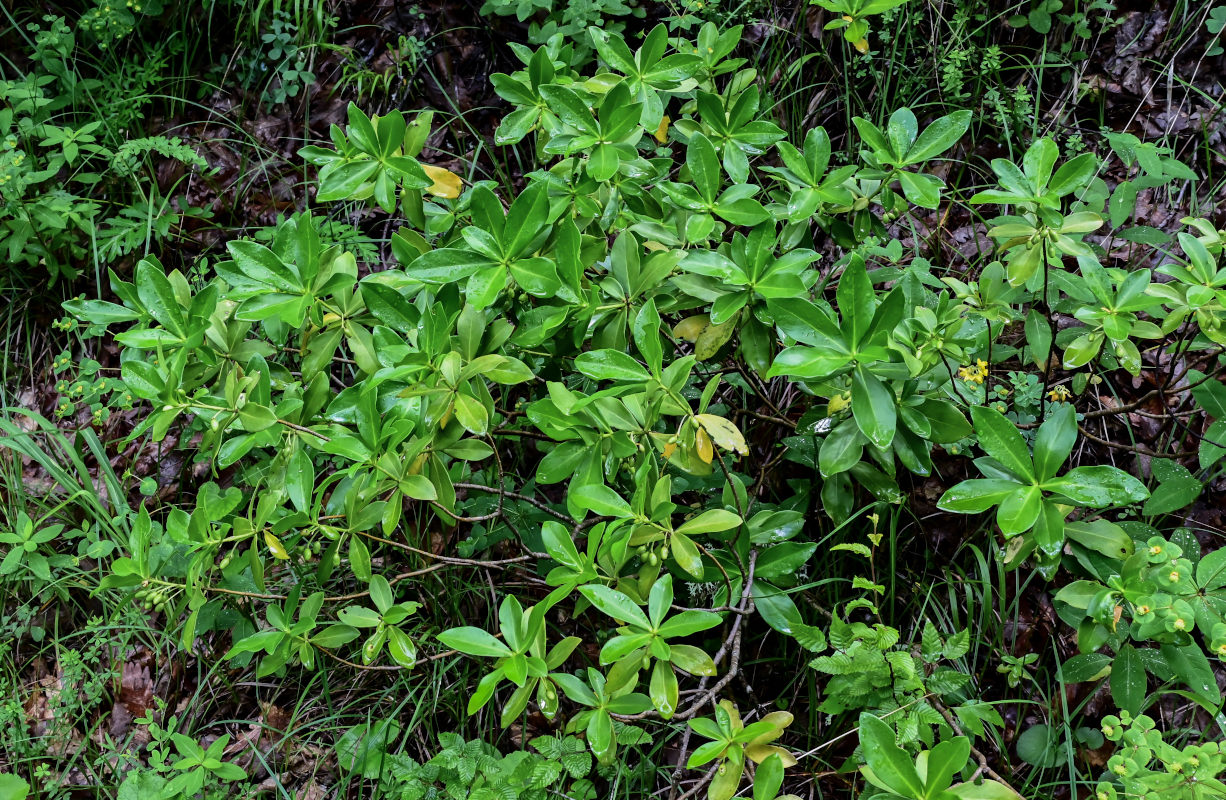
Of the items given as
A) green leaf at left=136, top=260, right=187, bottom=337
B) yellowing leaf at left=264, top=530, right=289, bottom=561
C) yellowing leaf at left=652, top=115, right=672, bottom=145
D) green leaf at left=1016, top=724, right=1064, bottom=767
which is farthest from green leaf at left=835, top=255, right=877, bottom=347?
green leaf at left=136, top=260, right=187, bottom=337

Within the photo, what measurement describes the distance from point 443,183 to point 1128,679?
1824mm

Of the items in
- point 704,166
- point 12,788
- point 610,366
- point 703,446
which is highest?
point 704,166

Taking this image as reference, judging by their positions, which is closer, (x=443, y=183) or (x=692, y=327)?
(x=692, y=327)

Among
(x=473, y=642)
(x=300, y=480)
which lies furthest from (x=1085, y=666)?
(x=300, y=480)

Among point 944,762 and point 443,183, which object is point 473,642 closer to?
point 944,762

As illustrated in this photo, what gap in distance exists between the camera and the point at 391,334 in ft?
5.81

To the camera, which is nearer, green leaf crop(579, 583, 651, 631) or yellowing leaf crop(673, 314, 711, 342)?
green leaf crop(579, 583, 651, 631)

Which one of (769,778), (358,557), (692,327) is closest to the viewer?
(769,778)

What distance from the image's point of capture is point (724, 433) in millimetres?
1591

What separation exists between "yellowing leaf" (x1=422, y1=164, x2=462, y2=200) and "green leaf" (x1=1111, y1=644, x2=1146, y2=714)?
5.78ft

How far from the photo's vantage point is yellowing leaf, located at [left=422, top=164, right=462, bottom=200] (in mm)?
2006

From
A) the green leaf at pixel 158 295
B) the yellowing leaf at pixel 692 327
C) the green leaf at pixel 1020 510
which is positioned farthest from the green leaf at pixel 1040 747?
the green leaf at pixel 158 295

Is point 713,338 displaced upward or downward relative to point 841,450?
upward

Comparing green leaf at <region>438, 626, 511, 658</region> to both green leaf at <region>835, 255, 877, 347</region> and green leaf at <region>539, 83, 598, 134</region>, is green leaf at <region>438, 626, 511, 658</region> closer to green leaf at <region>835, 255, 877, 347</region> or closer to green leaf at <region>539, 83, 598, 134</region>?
green leaf at <region>835, 255, 877, 347</region>
